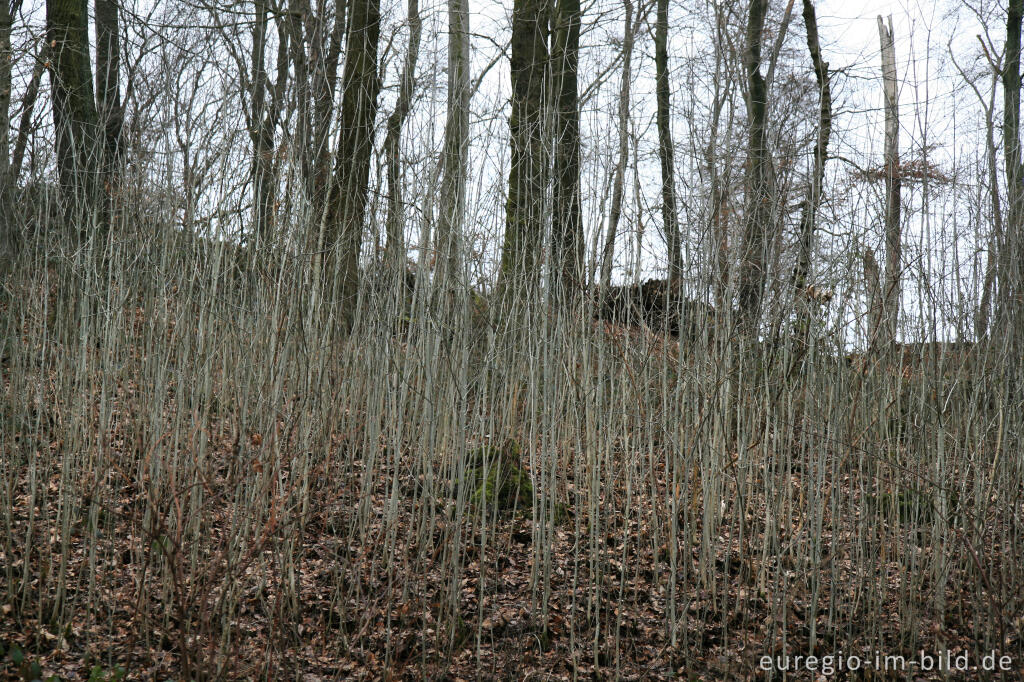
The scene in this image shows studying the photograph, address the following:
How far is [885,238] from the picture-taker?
10.0ft

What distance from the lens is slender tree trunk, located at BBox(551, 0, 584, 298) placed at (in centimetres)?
306

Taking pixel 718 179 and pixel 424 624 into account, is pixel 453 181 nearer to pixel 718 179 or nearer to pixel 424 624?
pixel 718 179

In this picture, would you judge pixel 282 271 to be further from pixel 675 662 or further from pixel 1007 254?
pixel 1007 254

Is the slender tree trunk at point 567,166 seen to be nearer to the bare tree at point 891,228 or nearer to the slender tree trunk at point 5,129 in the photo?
the bare tree at point 891,228

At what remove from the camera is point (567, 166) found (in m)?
3.26

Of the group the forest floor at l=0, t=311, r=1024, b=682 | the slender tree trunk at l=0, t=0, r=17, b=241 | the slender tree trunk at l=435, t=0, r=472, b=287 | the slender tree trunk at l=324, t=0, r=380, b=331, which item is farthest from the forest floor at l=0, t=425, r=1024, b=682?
the slender tree trunk at l=0, t=0, r=17, b=241

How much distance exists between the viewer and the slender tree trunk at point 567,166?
3057 mm

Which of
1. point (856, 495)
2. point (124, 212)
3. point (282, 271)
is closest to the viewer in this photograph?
point (282, 271)

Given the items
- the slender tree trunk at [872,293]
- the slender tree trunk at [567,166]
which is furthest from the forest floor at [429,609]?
the slender tree trunk at [567,166]

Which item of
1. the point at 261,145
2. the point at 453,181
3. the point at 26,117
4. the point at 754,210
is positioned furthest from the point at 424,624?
the point at 26,117

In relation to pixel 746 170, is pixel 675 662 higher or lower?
lower

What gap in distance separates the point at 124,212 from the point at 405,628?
81.9 inches

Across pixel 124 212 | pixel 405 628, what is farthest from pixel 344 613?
pixel 124 212

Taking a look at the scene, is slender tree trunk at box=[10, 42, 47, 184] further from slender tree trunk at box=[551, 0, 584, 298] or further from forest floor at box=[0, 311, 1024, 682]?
slender tree trunk at box=[551, 0, 584, 298]
